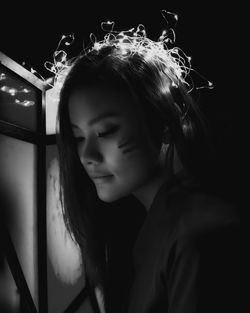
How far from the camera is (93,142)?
1.79m

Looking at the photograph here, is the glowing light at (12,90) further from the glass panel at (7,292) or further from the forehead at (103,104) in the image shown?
the glass panel at (7,292)

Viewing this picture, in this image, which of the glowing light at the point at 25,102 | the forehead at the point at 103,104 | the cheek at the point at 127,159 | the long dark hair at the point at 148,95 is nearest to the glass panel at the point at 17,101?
the glowing light at the point at 25,102

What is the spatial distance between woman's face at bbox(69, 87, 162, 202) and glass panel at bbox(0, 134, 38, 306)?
56.6 inches

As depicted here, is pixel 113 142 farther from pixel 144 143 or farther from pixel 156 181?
pixel 156 181

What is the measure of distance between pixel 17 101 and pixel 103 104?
5.54 feet

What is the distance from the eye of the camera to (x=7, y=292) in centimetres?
293

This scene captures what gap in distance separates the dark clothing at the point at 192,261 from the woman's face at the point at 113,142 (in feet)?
0.92

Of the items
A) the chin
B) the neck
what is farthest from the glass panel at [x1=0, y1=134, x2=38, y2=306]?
the neck

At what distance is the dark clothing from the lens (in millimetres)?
1089

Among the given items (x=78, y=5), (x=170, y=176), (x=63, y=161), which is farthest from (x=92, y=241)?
(x=78, y=5)

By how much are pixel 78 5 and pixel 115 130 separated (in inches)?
113

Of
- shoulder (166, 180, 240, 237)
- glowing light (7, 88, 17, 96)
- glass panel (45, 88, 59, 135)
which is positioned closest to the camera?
shoulder (166, 180, 240, 237)

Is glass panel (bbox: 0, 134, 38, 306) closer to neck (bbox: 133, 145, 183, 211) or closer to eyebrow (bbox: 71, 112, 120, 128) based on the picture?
eyebrow (bbox: 71, 112, 120, 128)

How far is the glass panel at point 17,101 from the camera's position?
111 inches
